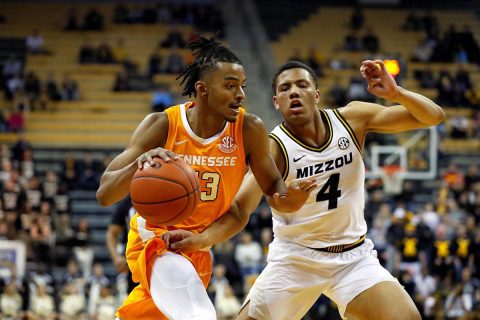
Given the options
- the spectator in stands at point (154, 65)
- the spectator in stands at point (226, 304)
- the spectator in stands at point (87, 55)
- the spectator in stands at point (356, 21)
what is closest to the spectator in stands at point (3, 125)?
the spectator in stands at point (87, 55)

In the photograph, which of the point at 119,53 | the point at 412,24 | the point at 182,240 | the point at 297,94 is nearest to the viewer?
the point at 182,240

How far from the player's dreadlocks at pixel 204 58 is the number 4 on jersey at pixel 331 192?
1309 mm

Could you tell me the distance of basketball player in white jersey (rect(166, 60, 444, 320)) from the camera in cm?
635

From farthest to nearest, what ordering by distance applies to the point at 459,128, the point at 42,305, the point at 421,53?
the point at 421,53
the point at 459,128
the point at 42,305

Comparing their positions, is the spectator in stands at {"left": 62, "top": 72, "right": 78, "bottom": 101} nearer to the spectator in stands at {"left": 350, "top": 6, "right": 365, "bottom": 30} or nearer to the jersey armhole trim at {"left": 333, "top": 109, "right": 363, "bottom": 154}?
the spectator in stands at {"left": 350, "top": 6, "right": 365, "bottom": 30}

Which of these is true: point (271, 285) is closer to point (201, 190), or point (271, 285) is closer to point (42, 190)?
point (201, 190)

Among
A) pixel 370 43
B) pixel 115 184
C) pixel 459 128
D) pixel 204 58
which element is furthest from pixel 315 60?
pixel 115 184

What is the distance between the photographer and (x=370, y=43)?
25.7 metres

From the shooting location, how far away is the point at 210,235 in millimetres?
5461

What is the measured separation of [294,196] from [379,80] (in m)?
1.14

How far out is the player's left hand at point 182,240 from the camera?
532cm

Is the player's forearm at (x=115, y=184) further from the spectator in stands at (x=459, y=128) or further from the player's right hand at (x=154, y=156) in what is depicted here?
the spectator in stands at (x=459, y=128)

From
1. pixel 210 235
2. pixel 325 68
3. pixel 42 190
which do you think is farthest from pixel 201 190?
pixel 325 68

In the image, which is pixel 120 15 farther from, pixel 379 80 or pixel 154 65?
pixel 379 80
